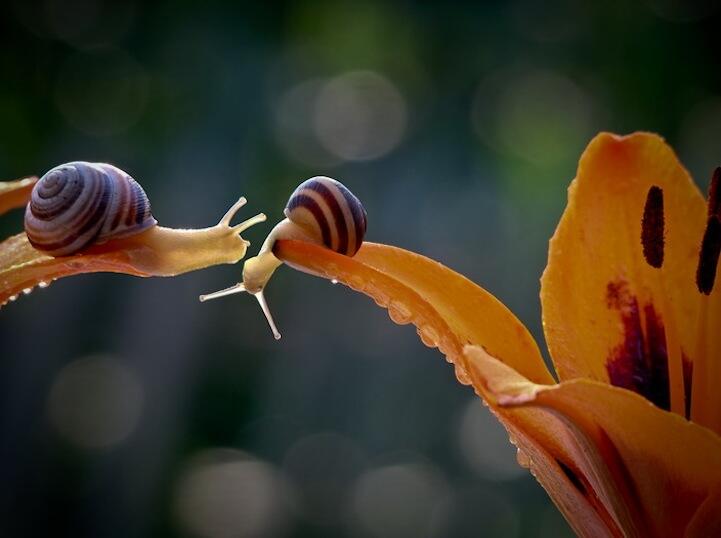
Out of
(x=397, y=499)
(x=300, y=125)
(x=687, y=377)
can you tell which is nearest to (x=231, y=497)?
(x=397, y=499)

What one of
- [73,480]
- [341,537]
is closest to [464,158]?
[341,537]

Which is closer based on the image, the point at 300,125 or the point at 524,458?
the point at 524,458

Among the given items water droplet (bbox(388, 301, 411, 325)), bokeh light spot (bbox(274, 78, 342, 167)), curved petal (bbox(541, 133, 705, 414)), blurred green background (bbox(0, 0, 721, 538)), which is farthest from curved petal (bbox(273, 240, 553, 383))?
bokeh light spot (bbox(274, 78, 342, 167))

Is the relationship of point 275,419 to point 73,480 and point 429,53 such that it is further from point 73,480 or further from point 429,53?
point 429,53

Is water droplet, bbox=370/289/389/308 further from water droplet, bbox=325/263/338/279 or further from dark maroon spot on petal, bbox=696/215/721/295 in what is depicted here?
dark maroon spot on petal, bbox=696/215/721/295

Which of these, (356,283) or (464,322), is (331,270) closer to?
(356,283)

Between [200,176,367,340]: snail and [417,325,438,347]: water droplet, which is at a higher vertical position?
[200,176,367,340]: snail
